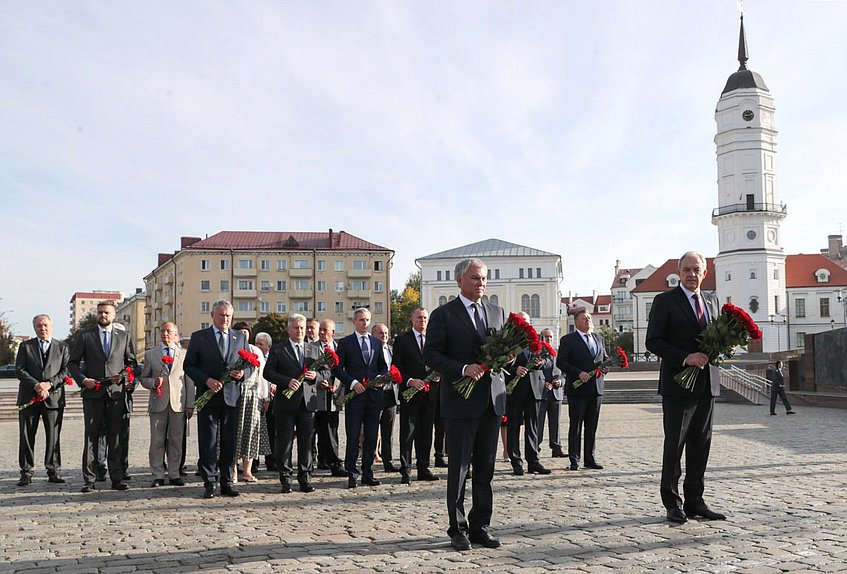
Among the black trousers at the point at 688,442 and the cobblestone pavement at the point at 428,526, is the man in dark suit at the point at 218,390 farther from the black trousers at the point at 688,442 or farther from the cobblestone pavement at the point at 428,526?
the black trousers at the point at 688,442

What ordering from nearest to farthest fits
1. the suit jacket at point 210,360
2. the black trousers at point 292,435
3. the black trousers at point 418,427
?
1. the suit jacket at point 210,360
2. the black trousers at point 292,435
3. the black trousers at point 418,427

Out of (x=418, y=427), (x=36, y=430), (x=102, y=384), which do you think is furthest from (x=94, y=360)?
(x=418, y=427)

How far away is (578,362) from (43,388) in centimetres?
695

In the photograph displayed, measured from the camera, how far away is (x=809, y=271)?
93250mm

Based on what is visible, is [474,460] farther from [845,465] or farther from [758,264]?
[758,264]

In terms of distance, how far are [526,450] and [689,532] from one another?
14.8 ft

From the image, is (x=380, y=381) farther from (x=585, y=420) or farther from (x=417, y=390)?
(x=585, y=420)

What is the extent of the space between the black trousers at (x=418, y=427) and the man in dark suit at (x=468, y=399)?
3.63 metres

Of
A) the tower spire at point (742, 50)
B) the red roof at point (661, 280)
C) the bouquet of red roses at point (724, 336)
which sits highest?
the tower spire at point (742, 50)

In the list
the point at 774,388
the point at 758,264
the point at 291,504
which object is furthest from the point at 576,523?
the point at 758,264

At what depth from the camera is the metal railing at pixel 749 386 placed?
3006cm

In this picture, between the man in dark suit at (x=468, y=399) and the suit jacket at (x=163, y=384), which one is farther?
the suit jacket at (x=163, y=384)

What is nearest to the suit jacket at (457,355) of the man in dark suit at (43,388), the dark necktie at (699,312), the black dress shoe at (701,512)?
the dark necktie at (699,312)

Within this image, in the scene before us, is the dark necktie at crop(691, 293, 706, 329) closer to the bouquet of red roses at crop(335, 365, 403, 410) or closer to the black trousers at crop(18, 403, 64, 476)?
the bouquet of red roses at crop(335, 365, 403, 410)
